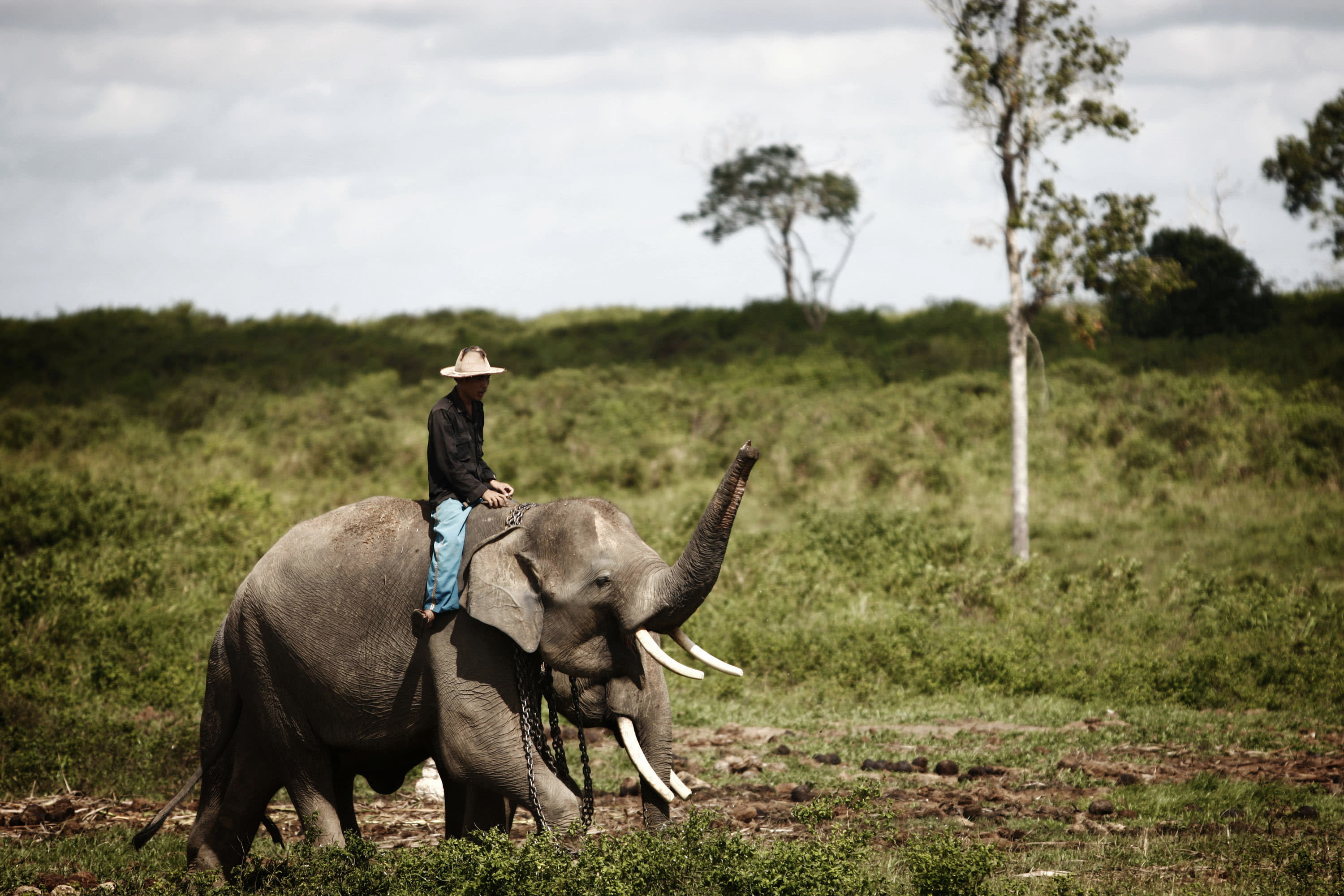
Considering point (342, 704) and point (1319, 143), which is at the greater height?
point (1319, 143)

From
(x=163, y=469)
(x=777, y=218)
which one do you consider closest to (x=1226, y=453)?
(x=163, y=469)

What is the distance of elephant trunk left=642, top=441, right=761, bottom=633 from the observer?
16.6ft

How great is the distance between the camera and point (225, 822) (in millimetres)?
6719

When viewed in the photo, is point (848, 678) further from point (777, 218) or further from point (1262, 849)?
point (777, 218)

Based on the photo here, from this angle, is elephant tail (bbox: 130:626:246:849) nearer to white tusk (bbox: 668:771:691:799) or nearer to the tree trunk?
white tusk (bbox: 668:771:691:799)

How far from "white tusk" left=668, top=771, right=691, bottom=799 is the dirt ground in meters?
1.84

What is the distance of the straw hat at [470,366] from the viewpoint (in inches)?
247

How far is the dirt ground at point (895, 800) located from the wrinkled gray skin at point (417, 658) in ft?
4.82

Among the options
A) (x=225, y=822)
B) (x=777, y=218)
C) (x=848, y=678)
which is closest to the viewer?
(x=225, y=822)

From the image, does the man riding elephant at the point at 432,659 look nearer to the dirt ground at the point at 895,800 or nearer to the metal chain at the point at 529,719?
the metal chain at the point at 529,719

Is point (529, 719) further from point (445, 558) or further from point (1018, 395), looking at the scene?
point (1018, 395)

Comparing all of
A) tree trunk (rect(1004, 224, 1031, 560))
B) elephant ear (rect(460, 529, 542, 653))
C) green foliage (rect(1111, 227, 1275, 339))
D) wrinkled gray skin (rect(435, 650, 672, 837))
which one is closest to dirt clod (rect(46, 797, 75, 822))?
wrinkled gray skin (rect(435, 650, 672, 837))

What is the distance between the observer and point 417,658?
6.02m

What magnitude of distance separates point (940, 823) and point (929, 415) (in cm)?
1869
